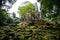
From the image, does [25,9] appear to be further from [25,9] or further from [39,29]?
[39,29]

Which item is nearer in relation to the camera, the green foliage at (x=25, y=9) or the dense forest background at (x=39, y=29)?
the dense forest background at (x=39, y=29)

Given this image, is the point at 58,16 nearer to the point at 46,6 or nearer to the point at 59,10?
the point at 59,10

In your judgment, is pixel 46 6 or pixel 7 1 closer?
pixel 46 6

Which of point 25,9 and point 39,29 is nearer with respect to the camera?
point 39,29

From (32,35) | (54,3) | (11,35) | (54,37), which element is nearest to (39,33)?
(32,35)

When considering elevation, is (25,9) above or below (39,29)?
above

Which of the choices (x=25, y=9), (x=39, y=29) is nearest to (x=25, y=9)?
(x=25, y=9)

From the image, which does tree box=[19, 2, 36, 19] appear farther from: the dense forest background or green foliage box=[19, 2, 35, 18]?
the dense forest background

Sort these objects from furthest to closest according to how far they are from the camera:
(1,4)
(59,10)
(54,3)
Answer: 1. (1,4)
2. (59,10)
3. (54,3)

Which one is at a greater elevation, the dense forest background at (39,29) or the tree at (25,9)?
the tree at (25,9)

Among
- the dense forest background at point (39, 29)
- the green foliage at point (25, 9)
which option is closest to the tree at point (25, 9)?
the green foliage at point (25, 9)

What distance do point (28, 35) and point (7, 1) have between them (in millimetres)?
9904

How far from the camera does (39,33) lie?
7031mm

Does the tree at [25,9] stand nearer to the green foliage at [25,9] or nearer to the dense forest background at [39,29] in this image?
the green foliage at [25,9]
